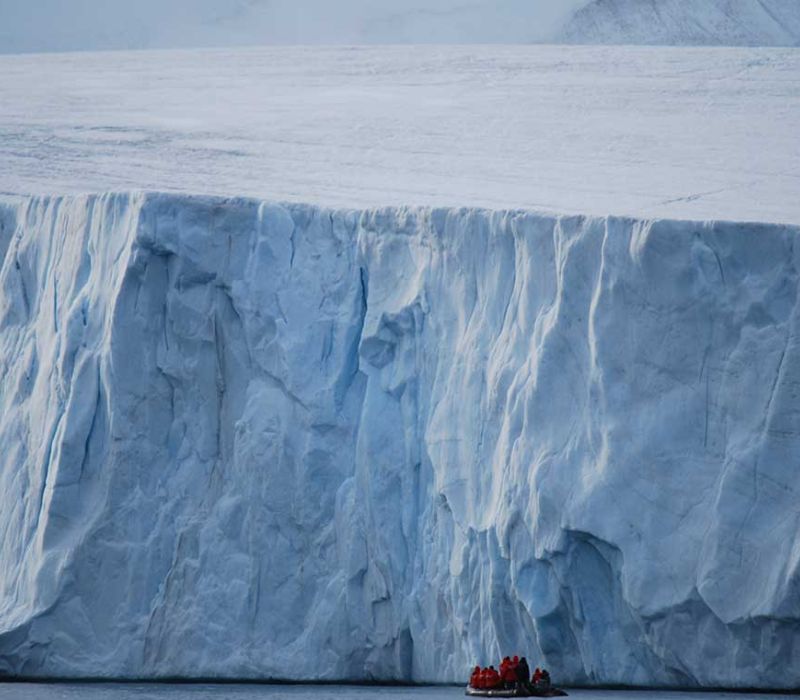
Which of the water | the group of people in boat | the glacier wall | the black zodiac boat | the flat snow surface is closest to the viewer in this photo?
the black zodiac boat

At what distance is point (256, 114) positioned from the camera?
46.3ft

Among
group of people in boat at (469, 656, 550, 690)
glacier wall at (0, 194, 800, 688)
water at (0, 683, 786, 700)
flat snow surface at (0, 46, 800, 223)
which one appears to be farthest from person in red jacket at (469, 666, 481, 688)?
flat snow surface at (0, 46, 800, 223)

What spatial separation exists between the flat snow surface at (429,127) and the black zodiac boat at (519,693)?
296cm

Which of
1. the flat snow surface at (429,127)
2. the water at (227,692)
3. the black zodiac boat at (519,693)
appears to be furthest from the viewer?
the flat snow surface at (429,127)

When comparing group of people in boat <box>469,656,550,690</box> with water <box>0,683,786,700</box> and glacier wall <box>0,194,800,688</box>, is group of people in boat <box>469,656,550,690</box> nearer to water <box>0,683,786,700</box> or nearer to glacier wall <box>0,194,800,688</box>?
water <box>0,683,786,700</box>

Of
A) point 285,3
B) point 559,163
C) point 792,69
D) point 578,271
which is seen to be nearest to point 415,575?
point 578,271

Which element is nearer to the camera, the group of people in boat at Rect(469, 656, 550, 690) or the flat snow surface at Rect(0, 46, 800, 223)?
the group of people in boat at Rect(469, 656, 550, 690)

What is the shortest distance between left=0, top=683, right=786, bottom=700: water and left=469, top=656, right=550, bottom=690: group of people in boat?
18cm

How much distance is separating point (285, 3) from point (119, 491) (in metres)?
6.89

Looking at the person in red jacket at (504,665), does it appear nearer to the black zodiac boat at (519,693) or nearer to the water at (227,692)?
the black zodiac boat at (519,693)

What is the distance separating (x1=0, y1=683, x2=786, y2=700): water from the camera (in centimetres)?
928

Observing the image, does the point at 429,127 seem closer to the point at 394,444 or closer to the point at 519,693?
the point at 394,444

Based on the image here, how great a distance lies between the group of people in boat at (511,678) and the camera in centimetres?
882

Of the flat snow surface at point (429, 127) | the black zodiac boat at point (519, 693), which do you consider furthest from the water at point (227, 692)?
the flat snow surface at point (429, 127)
